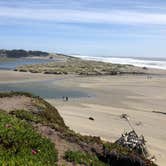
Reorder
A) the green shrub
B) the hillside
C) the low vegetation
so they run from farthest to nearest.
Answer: the low vegetation, the hillside, the green shrub

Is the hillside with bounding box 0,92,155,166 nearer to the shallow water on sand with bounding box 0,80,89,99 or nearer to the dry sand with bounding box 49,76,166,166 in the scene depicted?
the dry sand with bounding box 49,76,166,166

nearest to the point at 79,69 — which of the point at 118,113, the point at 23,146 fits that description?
the point at 118,113

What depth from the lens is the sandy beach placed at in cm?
2501

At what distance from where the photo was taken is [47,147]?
12094mm

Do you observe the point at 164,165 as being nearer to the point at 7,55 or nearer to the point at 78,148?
the point at 78,148

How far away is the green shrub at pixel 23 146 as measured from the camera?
10.5m

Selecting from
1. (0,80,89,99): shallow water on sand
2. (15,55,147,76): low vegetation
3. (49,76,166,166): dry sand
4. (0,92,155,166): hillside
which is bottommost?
(49,76,166,166): dry sand

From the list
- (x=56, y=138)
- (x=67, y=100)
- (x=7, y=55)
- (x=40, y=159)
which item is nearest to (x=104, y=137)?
(x=56, y=138)

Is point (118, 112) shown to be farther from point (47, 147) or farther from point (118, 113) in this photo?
point (47, 147)

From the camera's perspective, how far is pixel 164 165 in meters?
18.8

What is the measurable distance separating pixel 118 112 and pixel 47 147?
22792 millimetres

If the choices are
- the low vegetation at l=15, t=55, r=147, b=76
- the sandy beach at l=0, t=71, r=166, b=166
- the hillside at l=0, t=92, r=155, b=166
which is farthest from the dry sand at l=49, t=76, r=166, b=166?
the low vegetation at l=15, t=55, r=147, b=76

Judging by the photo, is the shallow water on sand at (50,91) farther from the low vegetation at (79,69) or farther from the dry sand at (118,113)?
the low vegetation at (79,69)

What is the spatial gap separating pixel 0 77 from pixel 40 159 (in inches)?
2117
